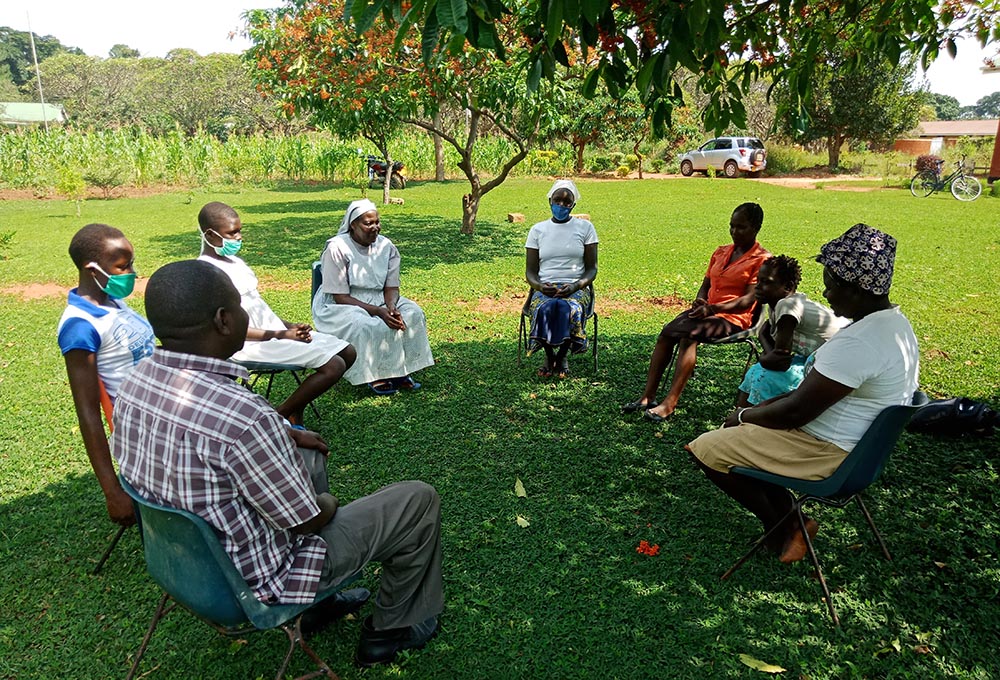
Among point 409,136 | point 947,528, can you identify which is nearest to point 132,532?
point 947,528

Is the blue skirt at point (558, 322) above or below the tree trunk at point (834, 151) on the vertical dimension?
below

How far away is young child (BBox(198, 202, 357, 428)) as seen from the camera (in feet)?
15.3

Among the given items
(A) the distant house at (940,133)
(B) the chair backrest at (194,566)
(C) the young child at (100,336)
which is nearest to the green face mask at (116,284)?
(C) the young child at (100,336)

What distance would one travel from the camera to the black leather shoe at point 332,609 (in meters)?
3.03

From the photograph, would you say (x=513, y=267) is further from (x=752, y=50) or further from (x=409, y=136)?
(x=409, y=136)

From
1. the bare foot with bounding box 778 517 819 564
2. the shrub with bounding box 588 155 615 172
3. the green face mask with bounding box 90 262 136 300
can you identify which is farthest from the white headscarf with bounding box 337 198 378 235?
the shrub with bounding box 588 155 615 172

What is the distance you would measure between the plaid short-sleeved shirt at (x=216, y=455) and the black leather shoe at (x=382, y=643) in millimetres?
691

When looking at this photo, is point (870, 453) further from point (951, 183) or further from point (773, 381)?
point (951, 183)

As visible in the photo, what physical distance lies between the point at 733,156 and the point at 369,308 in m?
27.5

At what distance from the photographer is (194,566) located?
2209 mm

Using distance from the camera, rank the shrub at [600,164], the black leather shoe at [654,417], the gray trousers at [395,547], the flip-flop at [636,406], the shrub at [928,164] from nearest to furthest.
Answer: the gray trousers at [395,547], the black leather shoe at [654,417], the flip-flop at [636,406], the shrub at [928,164], the shrub at [600,164]

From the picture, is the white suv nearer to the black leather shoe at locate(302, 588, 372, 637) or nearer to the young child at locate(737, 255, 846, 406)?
the young child at locate(737, 255, 846, 406)

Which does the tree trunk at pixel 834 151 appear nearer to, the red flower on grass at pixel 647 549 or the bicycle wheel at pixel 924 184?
the bicycle wheel at pixel 924 184

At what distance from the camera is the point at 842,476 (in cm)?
302
